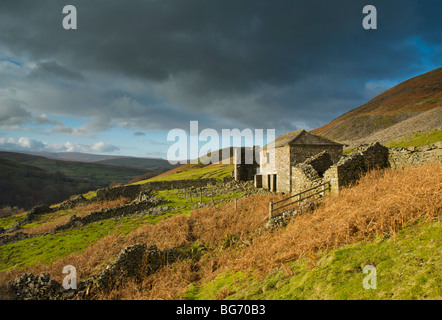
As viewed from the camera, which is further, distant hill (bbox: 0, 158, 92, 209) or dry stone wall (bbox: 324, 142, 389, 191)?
distant hill (bbox: 0, 158, 92, 209)

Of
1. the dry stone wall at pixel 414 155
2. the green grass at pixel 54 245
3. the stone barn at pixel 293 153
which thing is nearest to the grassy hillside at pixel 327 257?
the dry stone wall at pixel 414 155

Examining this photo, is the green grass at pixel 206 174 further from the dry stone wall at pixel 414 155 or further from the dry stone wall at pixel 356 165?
the dry stone wall at pixel 414 155

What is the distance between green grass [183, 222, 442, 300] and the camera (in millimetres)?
3406

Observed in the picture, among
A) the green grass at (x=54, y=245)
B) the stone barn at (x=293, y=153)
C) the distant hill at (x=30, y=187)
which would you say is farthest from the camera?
the distant hill at (x=30, y=187)

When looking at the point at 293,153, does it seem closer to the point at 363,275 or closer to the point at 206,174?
the point at 363,275

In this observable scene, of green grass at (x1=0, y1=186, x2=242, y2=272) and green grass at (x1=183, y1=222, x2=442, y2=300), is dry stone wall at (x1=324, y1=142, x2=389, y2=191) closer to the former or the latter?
green grass at (x1=183, y1=222, x2=442, y2=300)

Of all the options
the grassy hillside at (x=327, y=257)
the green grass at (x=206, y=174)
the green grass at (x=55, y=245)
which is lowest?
the green grass at (x=55, y=245)

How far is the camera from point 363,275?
412 centimetres

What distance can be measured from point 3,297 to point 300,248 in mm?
10937

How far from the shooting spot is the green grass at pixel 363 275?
134 inches

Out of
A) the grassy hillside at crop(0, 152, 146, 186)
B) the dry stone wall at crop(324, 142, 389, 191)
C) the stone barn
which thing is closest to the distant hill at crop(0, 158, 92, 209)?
the grassy hillside at crop(0, 152, 146, 186)

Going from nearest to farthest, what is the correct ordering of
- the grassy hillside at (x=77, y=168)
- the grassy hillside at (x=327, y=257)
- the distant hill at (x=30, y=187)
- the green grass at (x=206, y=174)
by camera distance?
the grassy hillside at (x=327, y=257) < the green grass at (x=206, y=174) < the distant hill at (x=30, y=187) < the grassy hillside at (x=77, y=168)

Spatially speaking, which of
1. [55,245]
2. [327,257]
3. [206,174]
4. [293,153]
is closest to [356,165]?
[327,257]

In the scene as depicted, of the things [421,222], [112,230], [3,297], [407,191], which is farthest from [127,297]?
[112,230]
